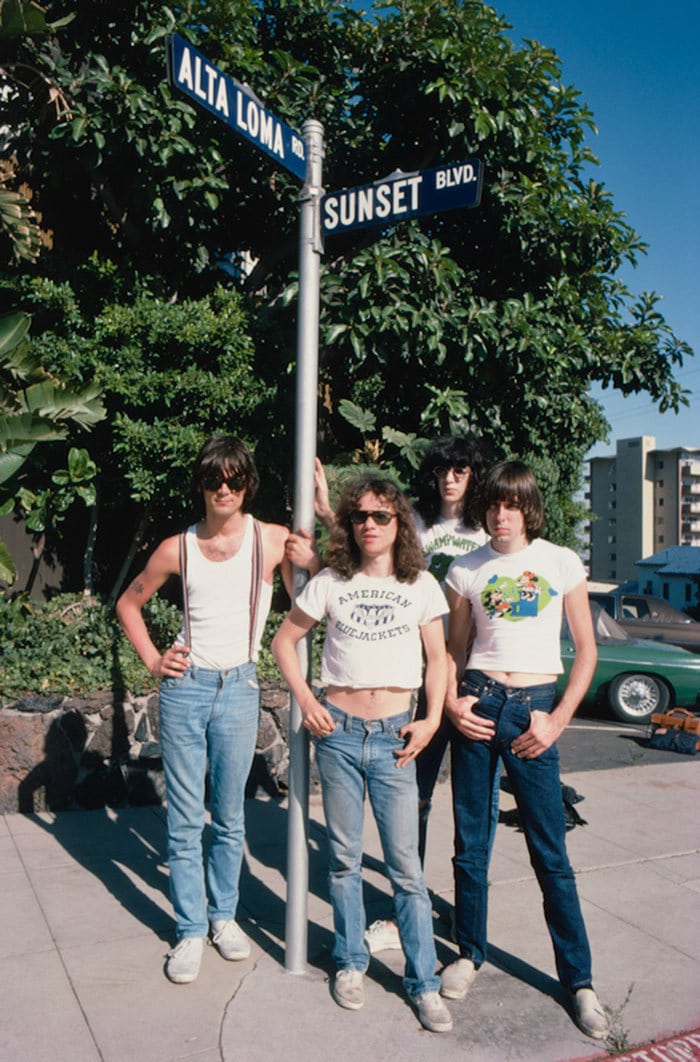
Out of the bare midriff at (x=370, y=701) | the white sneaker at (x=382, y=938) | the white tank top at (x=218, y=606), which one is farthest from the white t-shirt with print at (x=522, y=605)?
the white sneaker at (x=382, y=938)

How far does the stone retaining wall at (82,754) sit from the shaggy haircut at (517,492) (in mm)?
3148

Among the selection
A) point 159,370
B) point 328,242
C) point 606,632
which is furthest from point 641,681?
point 159,370

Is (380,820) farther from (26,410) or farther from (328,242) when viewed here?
(328,242)

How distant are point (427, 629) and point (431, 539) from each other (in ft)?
3.03

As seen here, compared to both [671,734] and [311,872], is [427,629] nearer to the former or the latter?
[311,872]

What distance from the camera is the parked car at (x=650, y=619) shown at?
13.3 metres

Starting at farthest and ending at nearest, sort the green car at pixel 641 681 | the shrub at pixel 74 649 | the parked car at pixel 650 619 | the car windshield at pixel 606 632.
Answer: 1. the parked car at pixel 650 619
2. the car windshield at pixel 606 632
3. the green car at pixel 641 681
4. the shrub at pixel 74 649

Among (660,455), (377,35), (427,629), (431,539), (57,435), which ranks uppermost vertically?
(660,455)

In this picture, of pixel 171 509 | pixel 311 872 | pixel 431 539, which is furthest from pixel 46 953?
pixel 171 509

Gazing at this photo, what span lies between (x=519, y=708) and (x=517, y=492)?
2.57 ft

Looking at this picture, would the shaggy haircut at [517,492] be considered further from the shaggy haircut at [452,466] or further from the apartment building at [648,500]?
the apartment building at [648,500]

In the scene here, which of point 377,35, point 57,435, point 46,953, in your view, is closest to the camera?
point 46,953

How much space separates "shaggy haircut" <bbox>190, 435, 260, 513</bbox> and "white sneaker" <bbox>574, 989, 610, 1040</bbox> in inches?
87.1

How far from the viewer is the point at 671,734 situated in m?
7.85
